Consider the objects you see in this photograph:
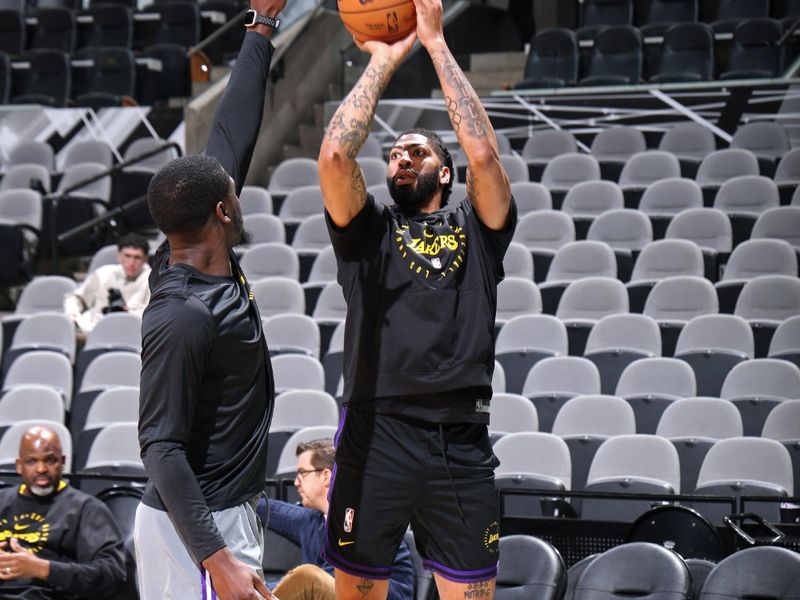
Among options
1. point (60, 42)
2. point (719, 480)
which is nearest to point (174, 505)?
point (719, 480)

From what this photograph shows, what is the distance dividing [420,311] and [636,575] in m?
2.03

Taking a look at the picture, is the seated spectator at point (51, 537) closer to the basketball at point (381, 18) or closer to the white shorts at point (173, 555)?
the white shorts at point (173, 555)

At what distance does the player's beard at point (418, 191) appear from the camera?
336cm

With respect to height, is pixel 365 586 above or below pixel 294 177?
below

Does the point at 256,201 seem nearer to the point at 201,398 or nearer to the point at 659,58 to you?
the point at 659,58

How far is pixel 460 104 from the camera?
126 inches

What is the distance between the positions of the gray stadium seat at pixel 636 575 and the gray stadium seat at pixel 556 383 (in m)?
2.38

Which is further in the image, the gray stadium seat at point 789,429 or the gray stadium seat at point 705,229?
the gray stadium seat at point 705,229

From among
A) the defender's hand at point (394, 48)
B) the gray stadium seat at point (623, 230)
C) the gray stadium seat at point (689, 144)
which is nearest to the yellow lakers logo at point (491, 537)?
the defender's hand at point (394, 48)

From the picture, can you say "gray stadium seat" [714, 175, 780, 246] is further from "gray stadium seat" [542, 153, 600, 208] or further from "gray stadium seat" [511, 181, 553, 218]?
"gray stadium seat" [511, 181, 553, 218]

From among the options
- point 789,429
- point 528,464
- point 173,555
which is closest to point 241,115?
point 173,555

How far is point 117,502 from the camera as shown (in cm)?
604

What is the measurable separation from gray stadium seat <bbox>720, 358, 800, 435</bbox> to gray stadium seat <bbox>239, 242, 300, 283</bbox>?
3514 millimetres

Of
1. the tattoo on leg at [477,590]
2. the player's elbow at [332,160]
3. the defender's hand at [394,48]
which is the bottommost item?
the tattoo on leg at [477,590]
